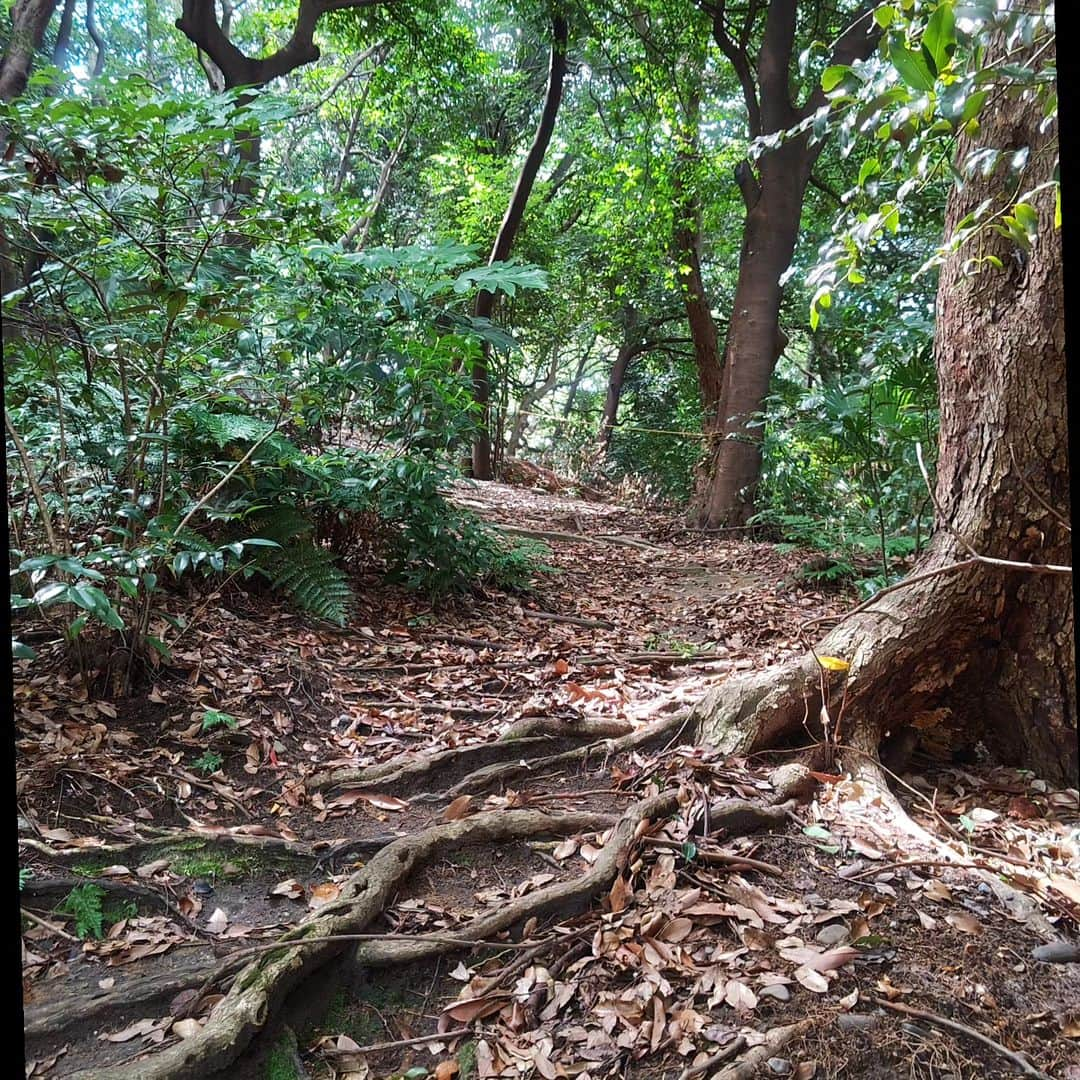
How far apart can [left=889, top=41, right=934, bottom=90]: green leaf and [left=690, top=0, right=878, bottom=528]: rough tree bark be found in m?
6.31

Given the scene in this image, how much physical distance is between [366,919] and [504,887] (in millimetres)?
426

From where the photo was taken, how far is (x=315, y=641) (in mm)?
3639

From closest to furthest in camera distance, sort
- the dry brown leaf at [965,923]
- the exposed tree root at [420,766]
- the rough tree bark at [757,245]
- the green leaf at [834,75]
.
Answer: the green leaf at [834,75], the dry brown leaf at [965,923], the exposed tree root at [420,766], the rough tree bark at [757,245]

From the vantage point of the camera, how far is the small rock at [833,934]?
1727mm

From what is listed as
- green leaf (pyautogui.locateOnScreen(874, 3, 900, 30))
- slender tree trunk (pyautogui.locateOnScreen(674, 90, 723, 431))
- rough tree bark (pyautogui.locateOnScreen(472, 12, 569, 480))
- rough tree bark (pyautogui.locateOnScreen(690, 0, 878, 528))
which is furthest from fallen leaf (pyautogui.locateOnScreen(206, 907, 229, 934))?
slender tree trunk (pyautogui.locateOnScreen(674, 90, 723, 431))

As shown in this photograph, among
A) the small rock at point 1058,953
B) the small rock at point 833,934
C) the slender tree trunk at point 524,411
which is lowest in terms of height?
the small rock at point 1058,953

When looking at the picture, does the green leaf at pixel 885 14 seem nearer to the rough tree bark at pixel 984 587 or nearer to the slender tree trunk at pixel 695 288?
the rough tree bark at pixel 984 587

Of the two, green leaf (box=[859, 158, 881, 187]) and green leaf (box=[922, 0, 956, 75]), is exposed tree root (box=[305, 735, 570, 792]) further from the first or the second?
green leaf (box=[922, 0, 956, 75])

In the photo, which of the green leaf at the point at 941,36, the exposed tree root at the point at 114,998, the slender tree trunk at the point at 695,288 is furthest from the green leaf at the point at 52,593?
the slender tree trunk at the point at 695,288

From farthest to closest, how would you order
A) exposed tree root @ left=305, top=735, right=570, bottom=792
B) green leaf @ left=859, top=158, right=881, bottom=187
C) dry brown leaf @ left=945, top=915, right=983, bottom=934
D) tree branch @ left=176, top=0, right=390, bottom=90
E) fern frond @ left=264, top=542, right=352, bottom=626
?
tree branch @ left=176, top=0, right=390, bottom=90 → fern frond @ left=264, top=542, right=352, bottom=626 → exposed tree root @ left=305, top=735, right=570, bottom=792 → dry brown leaf @ left=945, top=915, right=983, bottom=934 → green leaf @ left=859, top=158, right=881, bottom=187

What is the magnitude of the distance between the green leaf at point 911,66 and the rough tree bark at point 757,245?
631 centimetres

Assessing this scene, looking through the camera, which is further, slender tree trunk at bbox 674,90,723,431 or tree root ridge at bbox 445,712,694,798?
slender tree trunk at bbox 674,90,723,431

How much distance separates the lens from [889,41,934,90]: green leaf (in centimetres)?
134

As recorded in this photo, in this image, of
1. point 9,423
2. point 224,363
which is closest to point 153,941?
point 9,423
